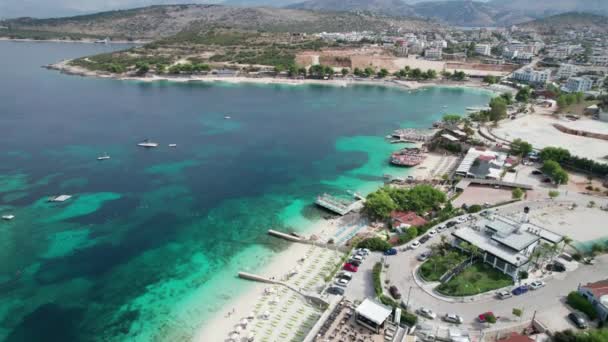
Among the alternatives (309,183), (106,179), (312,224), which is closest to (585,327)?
(312,224)

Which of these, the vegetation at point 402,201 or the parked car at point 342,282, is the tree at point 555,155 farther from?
the parked car at point 342,282

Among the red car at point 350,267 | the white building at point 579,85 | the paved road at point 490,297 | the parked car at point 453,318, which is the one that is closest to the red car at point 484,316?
the paved road at point 490,297

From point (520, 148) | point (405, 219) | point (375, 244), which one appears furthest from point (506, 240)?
point (520, 148)

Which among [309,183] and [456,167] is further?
[456,167]

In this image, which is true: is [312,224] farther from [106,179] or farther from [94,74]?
[94,74]

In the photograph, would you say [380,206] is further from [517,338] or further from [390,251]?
[517,338]

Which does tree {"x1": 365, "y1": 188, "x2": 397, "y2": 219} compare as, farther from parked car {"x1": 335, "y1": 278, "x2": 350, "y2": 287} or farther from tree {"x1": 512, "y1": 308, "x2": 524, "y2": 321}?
tree {"x1": 512, "y1": 308, "x2": 524, "y2": 321}
